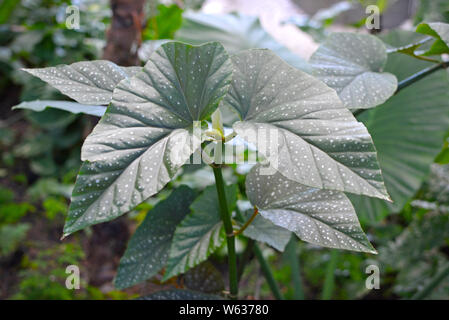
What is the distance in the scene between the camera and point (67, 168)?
204 cm

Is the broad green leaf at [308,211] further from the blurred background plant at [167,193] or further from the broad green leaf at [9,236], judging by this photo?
the broad green leaf at [9,236]

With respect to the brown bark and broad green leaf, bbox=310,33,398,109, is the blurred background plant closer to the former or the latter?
the brown bark

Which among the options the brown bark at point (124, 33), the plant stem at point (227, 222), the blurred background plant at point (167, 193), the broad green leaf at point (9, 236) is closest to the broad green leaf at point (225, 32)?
the blurred background plant at point (167, 193)

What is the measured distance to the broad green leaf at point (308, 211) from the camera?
1.43 ft

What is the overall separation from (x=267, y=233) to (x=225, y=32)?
75cm

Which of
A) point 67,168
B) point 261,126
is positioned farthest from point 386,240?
point 67,168

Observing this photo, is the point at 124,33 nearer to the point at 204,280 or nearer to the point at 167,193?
the point at 167,193

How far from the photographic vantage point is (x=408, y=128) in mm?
933

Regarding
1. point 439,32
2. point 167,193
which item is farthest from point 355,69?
point 167,193

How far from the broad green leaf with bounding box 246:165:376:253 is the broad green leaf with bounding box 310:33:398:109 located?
0.47 feet

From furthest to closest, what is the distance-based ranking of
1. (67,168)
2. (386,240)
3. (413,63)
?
(67,168), (386,240), (413,63)

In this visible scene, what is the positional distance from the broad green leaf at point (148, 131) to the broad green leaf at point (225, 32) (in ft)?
2.17
